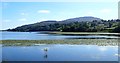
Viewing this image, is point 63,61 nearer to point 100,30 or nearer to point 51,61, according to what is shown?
point 51,61

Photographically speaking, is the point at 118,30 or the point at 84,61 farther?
the point at 118,30

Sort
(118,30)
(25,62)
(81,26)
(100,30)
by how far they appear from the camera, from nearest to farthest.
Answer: (25,62)
(118,30)
(100,30)
(81,26)

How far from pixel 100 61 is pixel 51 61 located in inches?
176

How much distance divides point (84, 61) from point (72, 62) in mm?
1240

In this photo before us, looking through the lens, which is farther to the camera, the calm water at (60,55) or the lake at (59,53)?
the lake at (59,53)

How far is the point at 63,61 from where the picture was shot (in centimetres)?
2445

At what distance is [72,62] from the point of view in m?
24.0

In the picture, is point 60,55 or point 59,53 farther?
point 59,53

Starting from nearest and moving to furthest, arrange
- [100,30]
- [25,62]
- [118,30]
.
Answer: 1. [25,62]
2. [118,30]
3. [100,30]

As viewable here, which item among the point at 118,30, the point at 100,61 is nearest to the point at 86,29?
the point at 118,30

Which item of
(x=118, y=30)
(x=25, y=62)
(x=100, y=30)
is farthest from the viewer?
(x=100, y=30)

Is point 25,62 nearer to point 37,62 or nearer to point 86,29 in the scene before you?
point 37,62

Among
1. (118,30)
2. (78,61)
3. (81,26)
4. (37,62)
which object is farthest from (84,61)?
(81,26)

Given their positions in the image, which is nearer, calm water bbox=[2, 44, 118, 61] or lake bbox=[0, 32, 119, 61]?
calm water bbox=[2, 44, 118, 61]
